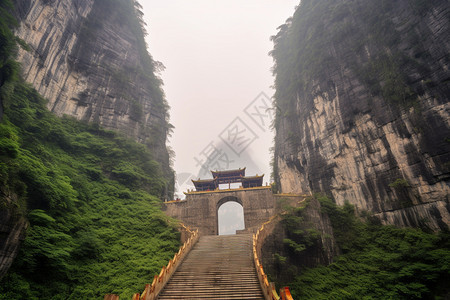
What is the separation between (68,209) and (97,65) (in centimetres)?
1927

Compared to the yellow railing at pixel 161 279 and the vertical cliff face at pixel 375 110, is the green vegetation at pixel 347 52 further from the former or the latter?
the yellow railing at pixel 161 279

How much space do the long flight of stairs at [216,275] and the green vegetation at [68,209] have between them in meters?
1.48

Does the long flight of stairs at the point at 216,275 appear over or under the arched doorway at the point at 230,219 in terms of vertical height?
under

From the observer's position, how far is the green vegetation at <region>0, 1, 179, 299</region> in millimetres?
7398

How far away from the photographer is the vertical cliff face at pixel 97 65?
17453 millimetres

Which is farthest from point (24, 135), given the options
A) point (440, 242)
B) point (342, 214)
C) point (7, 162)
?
point (440, 242)

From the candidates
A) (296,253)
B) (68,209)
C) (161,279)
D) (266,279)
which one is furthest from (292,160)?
(68,209)

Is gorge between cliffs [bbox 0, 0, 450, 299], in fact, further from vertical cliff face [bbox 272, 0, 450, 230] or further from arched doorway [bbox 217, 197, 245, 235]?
arched doorway [bbox 217, 197, 245, 235]

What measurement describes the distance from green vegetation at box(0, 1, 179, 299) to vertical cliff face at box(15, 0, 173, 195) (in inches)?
154

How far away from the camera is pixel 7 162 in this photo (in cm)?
774

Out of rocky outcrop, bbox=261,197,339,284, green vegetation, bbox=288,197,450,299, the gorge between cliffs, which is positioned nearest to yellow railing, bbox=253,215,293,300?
rocky outcrop, bbox=261,197,339,284

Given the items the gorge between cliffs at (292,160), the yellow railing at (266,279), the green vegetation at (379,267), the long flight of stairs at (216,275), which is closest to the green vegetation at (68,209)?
the gorge between cliffs at (292,160)

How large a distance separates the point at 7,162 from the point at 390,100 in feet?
68.4

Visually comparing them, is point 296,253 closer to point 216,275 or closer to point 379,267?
point 379,267
